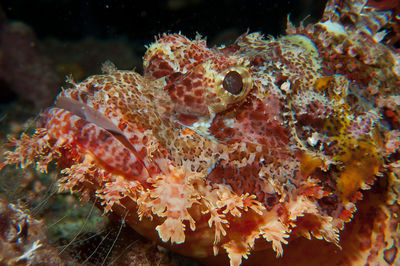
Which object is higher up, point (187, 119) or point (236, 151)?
point (187, 119)

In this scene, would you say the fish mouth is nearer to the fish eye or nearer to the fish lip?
the fish lip

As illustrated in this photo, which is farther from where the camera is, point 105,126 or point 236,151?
point 236,151

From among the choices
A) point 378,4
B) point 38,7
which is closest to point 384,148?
point 378,4

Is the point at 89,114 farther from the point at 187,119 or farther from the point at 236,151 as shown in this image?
the point at 236,151

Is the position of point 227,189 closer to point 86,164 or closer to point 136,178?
point 136,178

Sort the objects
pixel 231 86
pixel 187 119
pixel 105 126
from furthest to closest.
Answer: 1. pixel 187 119
2. pixel 231 86
3. pixel 105 126

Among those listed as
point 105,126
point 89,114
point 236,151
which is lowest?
point 236,151

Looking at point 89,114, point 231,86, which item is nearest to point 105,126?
point 89,114

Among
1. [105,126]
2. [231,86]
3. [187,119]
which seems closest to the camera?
[105,126]
